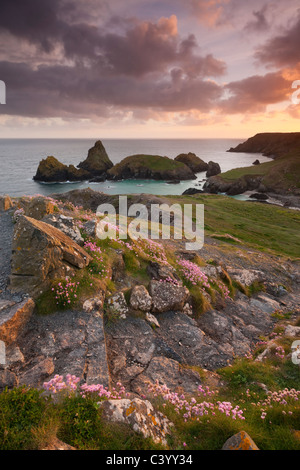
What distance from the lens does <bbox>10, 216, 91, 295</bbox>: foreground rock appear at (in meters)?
11.2

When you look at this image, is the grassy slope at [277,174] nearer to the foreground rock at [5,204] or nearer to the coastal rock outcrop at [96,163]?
the coastal rock outcrop at [96,163]

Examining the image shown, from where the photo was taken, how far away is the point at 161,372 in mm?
9836

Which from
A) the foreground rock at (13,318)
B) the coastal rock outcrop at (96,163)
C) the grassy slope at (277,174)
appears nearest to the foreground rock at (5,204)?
the foreground rock at (13,318)

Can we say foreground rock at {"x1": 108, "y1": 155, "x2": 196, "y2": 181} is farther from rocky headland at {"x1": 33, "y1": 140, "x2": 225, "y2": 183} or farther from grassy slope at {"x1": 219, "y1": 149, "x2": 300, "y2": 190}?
grassy slope at {"x1": 219, "y1": 149, "x2": 300, "y2": 190}

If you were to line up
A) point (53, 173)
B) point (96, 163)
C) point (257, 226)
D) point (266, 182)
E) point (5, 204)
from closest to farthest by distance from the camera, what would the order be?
point (5, 204), point (257, 226), point (266, 182), point (53, 173), point (96, 163)

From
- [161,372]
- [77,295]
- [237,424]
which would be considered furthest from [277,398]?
[77,295]

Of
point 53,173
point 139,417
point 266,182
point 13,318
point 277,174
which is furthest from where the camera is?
point 53,173

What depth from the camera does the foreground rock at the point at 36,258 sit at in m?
11.2

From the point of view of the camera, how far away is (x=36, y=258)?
11.4 m

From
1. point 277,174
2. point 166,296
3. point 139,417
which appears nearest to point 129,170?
point 277,174

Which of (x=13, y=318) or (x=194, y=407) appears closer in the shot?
(x=194, y=407)

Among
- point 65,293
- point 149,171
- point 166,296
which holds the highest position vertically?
point 149,171

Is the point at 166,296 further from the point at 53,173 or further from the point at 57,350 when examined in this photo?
the point at 53,173
